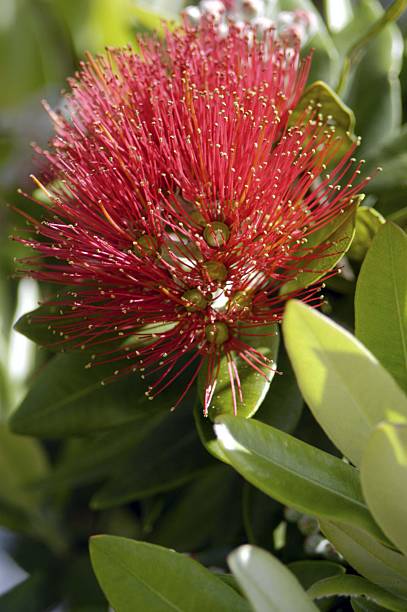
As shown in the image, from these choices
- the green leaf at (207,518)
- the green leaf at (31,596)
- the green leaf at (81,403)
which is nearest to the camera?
the green leaf at (81,403)

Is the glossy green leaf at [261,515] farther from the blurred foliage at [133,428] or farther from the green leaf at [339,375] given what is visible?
the green leaf at [339,375]

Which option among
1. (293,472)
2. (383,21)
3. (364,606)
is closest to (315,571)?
(364,606)

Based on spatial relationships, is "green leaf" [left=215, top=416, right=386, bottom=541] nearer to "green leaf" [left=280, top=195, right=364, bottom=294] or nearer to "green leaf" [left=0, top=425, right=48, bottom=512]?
"green leaf" [left=280, top=195, right=364, bottom=294]

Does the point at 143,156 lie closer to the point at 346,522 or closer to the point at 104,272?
the point at 104,272

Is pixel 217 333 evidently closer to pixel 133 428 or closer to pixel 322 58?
pixel 133 428

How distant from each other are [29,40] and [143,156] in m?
0.74

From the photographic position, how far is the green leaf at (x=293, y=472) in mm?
549

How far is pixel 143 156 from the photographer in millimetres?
705

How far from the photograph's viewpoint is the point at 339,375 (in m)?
0.54

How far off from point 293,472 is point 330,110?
365mm

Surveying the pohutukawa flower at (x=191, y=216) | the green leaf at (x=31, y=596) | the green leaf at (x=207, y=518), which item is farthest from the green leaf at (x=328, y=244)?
the green leaf at (x=31, y=596)

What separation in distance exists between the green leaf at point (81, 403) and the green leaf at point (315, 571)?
0.19 m

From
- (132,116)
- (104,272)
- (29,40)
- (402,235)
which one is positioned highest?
(29,40)

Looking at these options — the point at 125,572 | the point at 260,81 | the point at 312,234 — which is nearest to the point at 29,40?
the point at 260,81
